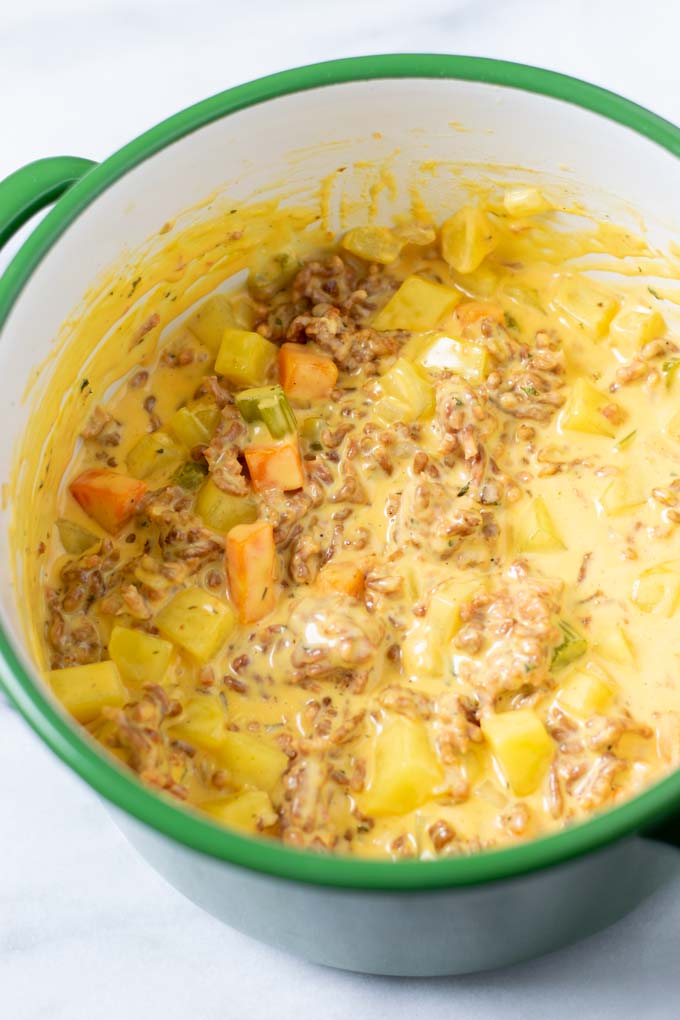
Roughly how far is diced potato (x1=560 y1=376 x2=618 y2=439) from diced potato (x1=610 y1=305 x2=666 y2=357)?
17 cm

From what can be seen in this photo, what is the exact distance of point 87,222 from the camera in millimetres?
2686

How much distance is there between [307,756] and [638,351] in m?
1.18

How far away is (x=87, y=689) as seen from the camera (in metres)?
2.57

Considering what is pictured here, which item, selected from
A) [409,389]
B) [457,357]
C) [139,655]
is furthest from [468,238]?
[139,655]

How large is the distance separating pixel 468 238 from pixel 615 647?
3.32ft

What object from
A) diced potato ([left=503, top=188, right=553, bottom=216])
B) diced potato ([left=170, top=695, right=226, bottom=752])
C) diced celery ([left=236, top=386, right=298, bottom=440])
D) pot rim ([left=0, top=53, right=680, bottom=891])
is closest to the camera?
pot rim ([left=0, top=53, right=680, bottom=891])

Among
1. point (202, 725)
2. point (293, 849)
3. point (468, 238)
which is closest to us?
point (293, 849)

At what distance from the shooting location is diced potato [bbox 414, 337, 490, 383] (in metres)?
3.05

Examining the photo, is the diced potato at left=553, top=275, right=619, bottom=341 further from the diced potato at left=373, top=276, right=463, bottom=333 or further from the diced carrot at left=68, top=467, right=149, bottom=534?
the diced carrot at left=68, top=467, right=149, bottom=534

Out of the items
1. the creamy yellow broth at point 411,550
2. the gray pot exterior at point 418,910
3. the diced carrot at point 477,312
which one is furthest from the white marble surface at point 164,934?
the diced carrot at point 477,312

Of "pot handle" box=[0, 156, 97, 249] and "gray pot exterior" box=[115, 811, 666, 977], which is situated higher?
"pot handle" box=[0, 156, 97, 249]

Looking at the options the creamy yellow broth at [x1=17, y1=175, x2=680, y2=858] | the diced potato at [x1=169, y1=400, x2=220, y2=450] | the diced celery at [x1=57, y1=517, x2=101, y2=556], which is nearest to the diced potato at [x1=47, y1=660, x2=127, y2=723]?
the creamy yellow broth at [x1=17, y1=175, x2=680, y2=858]

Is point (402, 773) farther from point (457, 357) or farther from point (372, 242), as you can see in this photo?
point (372, 242)

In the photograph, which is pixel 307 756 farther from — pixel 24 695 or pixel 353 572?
pixel 24 695
